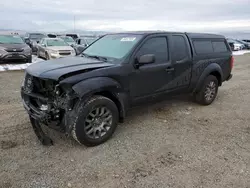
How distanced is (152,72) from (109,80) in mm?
995

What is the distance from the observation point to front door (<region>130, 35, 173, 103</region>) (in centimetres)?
416

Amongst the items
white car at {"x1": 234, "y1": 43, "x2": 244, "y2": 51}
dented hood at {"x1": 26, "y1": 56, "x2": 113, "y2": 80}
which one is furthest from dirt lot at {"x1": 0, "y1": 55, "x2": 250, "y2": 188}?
white car at {"x1": 234, "y1": 43, "x2": 244, "y2": 51}

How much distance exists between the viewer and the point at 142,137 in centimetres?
407

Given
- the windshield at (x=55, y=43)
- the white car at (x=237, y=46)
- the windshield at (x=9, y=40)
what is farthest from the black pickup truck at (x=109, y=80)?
the white car at (x=237, y=46)

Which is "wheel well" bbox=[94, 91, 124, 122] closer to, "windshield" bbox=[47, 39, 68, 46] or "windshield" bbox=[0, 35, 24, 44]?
"windshield" bbox=[47, 39, 68, 46]

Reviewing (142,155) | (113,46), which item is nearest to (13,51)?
(113,46)

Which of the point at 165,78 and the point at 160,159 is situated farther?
→ the point at 165,78

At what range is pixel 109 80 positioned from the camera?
→ 370cm

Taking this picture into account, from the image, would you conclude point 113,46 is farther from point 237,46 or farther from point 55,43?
point 237,46

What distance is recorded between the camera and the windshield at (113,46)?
4.23 metres

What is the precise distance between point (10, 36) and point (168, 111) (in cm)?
1210

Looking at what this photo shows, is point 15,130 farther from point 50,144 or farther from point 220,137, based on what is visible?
point 220,137

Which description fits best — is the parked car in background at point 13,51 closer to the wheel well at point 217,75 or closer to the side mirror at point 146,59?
the wheel well at point 217,75

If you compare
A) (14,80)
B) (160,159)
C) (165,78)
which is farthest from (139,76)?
(14,80)
